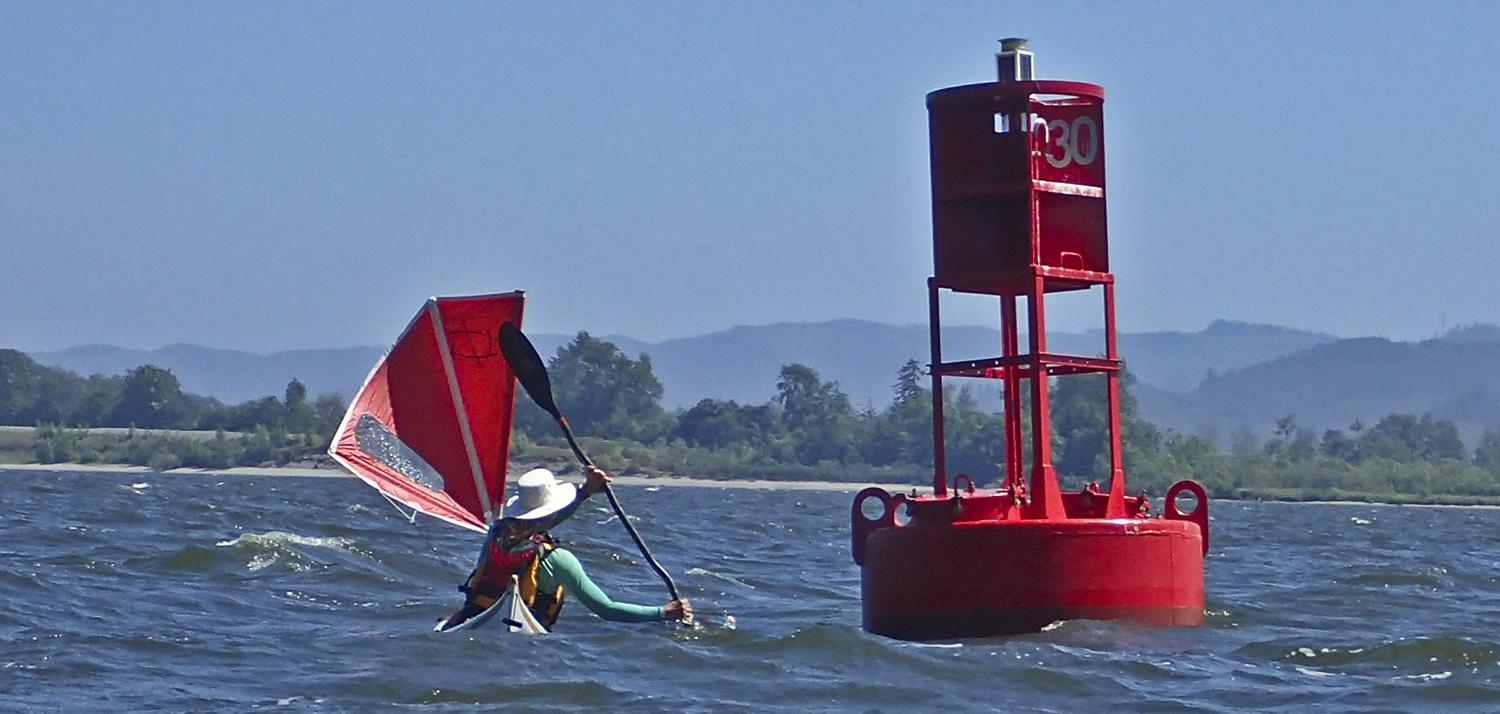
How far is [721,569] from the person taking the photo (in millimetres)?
30984

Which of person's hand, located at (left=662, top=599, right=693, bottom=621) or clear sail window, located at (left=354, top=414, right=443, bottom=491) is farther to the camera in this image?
clear sail window, located at (left=354, top=414, right=443, bottom=491)

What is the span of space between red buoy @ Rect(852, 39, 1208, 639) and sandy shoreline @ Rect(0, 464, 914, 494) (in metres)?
69.7

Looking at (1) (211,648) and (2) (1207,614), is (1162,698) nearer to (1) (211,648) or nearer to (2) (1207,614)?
(2) (1207,614)

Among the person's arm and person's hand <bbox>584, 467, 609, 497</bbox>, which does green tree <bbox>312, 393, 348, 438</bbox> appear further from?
person's hand <bbox>584, 467, 609, 497</bbox>

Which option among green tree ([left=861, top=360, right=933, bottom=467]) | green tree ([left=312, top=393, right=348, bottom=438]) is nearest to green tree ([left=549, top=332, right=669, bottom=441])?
green tree ([left=861, top=360, right=933, bottom=467])

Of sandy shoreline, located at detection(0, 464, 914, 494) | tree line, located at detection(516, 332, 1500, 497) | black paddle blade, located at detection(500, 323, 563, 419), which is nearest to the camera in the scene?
black paddle blade, located at detection(500, 323, 563, 419)

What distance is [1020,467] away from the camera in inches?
838

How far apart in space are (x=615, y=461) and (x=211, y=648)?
97.5m

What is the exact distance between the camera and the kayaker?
18.8 meters

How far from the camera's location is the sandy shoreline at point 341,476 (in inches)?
4001

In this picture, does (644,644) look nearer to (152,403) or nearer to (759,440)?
(152,403)

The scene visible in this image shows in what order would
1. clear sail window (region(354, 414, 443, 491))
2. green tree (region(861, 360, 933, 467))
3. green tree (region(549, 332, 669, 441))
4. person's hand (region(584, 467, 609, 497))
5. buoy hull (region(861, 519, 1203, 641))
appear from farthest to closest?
green tree (region(549, 332, 669, 441))
green tree (region(861, 360, 933, 467))
clear sail window (region(354, 414, 443, 491))
buoy hull (region(861, 519, 1203, 641))
person's hand (region(584, 467, 609, 497))

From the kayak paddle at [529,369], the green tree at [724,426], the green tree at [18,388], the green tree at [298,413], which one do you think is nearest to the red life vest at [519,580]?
the kayak paddle at [529,369]

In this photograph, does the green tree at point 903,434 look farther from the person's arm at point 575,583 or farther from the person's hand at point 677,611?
the person's arm at point 575,583
